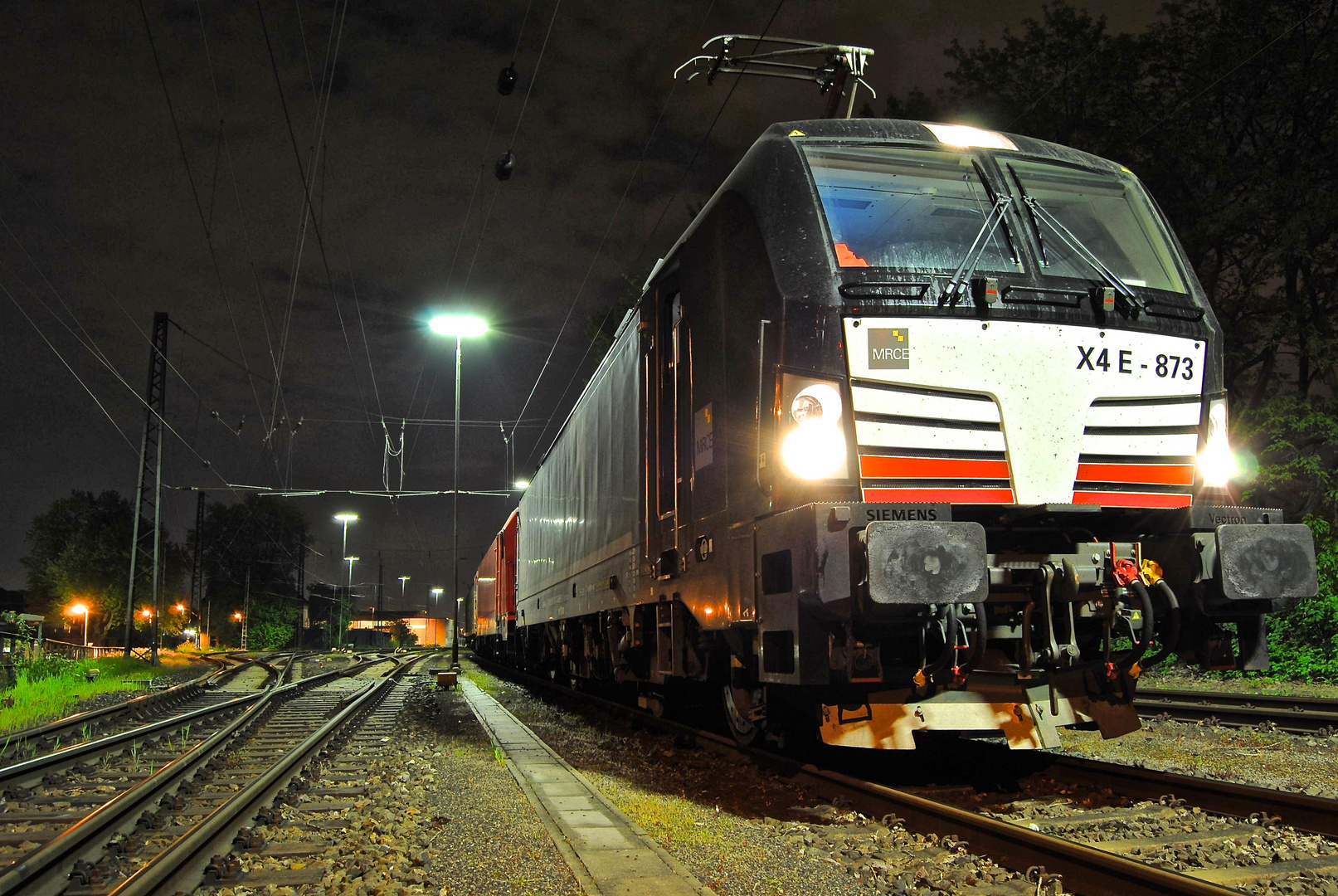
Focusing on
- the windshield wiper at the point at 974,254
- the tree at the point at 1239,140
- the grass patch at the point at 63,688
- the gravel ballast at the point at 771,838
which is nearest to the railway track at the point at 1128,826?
the gravel ballast at the point at 771,838

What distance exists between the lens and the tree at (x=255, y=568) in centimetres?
8312

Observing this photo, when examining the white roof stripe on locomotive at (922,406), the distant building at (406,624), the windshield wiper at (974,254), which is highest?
the windshield wiper at (974,254)

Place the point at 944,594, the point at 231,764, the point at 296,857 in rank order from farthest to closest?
the point at 231,764 < the point at 296,857 < the point at 944,594

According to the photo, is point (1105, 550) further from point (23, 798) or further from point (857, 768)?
point (23, 798)

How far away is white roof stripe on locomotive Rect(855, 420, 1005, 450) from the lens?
485cm

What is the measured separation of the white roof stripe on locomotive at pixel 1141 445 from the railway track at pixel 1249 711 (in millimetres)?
4260

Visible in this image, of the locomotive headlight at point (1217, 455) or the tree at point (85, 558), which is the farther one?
the tree at point (85, 558)

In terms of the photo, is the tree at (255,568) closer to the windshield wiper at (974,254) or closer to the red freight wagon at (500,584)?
the red freight wagon at (500,584)

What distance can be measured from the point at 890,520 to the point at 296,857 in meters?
3.27

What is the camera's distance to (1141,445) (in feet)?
17.1

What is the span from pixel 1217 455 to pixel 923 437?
1732 millimetres

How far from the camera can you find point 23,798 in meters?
6.38

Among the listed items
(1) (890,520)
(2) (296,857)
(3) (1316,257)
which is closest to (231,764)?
(2) (296,857)

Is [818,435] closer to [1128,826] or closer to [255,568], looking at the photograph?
[1128,826]
